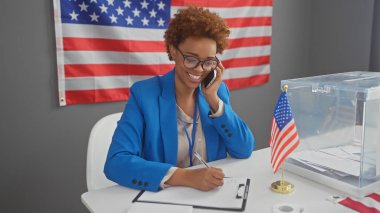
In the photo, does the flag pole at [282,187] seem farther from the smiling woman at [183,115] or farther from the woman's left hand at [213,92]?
the woman's left hand at [213,92]

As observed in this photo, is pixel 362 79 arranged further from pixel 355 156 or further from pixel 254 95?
pixel 254 95

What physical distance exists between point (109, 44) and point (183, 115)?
0.95 m

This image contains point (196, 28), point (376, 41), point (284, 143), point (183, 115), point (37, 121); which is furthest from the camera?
point (376, 41)

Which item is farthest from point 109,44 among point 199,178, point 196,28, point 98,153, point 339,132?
point 339,132

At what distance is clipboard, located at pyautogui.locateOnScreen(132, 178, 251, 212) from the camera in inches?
43.7

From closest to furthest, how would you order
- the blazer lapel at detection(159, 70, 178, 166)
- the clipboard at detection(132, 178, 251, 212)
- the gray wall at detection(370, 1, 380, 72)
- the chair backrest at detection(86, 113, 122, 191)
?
the clipboard at detection(132, 178, 251, 212)
the blazer lapel at detection(159, 70, 178, 166)
the chair backrest at detection(86, 113, 122, 191)
the gray wall at detection(370, 1, 380, 72)

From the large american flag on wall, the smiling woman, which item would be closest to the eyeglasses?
the smiling woman

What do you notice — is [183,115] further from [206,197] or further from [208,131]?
[206,197]

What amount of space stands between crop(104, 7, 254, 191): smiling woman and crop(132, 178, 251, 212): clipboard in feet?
0.29

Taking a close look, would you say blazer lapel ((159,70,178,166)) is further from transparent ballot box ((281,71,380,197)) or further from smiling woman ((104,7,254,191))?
transparent ballot box ((281,71,380,197))

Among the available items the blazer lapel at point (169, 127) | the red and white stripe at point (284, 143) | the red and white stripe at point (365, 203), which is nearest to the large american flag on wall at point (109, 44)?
the blazer lapel at point (169, 127)

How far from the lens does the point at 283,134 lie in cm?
129

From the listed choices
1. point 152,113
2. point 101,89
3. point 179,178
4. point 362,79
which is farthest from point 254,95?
point 179,178

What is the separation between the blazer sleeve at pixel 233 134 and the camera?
4.92 feet
